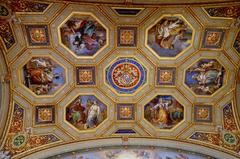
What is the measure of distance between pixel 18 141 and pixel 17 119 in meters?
0.96

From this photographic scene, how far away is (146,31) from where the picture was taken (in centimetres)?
1612

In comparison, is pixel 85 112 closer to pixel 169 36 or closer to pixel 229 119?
pixel 169 36

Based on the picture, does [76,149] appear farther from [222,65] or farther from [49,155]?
[222,65]

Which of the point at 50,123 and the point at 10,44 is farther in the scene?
the point at 50,123

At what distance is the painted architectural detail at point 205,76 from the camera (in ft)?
55.6

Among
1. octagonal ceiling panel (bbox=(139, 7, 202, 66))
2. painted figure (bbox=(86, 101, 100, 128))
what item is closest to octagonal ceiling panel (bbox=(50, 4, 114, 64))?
octagonal ceiling panel (bbox=(139, 7, 202, 66))

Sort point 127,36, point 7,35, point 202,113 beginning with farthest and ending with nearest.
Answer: point 202,113, point 127,36, point 7,35

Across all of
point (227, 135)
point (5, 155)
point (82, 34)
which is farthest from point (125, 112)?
point (5, 155)

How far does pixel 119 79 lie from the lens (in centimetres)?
1781

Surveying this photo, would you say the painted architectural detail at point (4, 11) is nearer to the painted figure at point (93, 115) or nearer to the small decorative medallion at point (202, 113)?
the painted figure at point (93, 115)

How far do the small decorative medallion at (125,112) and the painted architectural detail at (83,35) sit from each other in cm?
315

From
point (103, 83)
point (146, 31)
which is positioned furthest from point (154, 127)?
point (146, 31)

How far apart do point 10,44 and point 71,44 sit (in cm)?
248

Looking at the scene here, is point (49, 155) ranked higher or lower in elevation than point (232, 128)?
lower
